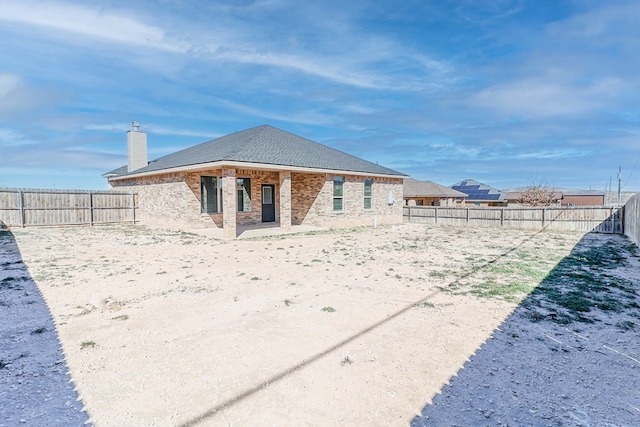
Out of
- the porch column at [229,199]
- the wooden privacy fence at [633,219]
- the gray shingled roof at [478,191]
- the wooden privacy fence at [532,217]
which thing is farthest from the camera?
the gray shingled roof at [478,191]

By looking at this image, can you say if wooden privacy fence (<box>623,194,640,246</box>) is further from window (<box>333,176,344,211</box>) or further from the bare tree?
the bare tree

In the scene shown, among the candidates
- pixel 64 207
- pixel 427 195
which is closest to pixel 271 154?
pixel 64 207

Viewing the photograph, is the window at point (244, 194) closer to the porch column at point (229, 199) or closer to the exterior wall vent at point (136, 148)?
the porch column at point (229, 199)

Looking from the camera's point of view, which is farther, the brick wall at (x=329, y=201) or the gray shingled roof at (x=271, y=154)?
the brick wall at (x=329, y=201)

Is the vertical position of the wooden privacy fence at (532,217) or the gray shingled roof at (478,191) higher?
the gray shingled roof at (478,191)

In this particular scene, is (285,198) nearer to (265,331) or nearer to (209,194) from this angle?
(209,194)

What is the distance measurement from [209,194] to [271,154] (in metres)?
3.68

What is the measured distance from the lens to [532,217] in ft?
56.0

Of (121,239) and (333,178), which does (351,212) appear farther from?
(121,239)

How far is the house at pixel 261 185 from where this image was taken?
13328mm

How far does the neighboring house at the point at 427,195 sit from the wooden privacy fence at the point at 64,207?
26.2 m

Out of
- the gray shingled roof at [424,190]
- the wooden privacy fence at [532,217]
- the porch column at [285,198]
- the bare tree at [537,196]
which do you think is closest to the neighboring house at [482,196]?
the bare tree at [537,196]

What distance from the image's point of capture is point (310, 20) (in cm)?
1295

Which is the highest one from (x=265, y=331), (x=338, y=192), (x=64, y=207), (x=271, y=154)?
(x=271, y=154)
